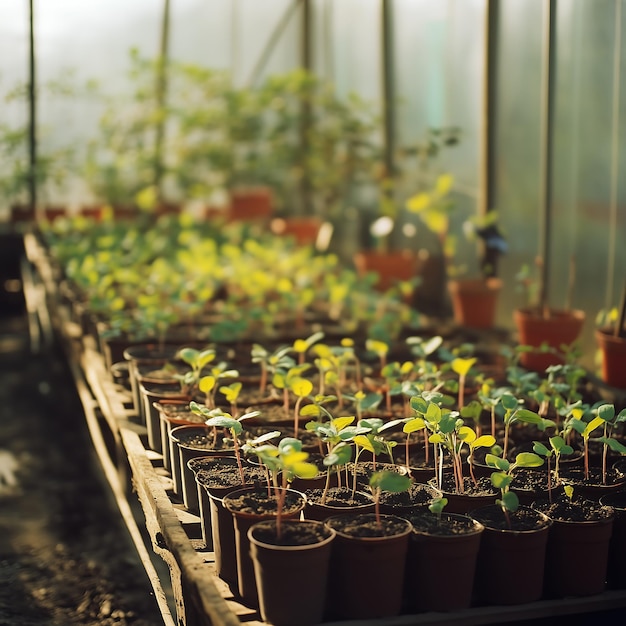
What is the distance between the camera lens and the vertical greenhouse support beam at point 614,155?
413 centimetres

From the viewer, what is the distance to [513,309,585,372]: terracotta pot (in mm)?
4055

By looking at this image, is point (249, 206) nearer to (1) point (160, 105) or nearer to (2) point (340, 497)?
(1) point (160, 105)

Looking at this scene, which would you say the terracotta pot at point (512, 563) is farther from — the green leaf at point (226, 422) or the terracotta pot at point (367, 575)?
the green leaf at point (226, 422)

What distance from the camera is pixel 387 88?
6.70m

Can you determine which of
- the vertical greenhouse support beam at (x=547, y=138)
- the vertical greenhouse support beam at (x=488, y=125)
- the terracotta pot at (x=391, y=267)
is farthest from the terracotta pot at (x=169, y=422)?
the terracotta pot at (x=391, y=267)

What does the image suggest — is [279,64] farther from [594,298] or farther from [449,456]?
[449,456]

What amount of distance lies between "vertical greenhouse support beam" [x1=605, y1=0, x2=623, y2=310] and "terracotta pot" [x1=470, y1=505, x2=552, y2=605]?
7.02 feet

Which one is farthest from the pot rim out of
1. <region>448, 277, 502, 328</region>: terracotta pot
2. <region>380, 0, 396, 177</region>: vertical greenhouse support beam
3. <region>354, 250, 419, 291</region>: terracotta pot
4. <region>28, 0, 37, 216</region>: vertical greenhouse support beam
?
<region>28, 0, 37, 216</region>: vertical greenhouse support beam

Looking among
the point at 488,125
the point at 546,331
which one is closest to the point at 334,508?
the point at 546,331

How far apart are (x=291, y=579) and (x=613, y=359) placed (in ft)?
6.49

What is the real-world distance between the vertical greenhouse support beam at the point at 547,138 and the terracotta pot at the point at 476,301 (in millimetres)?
549

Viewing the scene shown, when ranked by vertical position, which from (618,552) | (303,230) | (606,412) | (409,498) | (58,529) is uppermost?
(303,230)

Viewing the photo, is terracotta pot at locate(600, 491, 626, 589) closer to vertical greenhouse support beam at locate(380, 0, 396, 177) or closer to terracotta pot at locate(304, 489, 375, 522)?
terracotta pot at locate(304, 489, 375, 522)

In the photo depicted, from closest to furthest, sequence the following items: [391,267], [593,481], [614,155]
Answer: [593,481], [614,155], [391,267]
